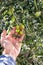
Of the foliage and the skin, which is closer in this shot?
the skin

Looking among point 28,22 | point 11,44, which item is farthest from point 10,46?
point 28,22

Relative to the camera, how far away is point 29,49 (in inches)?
97.1

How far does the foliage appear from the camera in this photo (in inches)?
97.0

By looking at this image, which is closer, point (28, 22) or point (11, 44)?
point (11, 44)

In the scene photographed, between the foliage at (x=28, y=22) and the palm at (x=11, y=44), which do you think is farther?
the foliage at (x=28, y=22)

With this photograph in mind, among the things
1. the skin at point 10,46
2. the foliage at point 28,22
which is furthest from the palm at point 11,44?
the foliage at point 28,22

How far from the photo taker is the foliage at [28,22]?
2465 millimetres

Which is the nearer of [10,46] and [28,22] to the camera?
[10,46]

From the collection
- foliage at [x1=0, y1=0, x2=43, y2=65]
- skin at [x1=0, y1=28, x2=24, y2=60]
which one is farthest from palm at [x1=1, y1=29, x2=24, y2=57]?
foliage at [x1=0, y1=0, x2=43, y2=65]

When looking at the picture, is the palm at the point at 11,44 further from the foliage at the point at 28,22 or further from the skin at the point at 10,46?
the foliage at the point at 28,22

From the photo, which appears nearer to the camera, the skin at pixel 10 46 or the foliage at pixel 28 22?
the skin at pixel 10 46

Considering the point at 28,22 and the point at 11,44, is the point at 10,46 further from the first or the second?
the point at 28,22

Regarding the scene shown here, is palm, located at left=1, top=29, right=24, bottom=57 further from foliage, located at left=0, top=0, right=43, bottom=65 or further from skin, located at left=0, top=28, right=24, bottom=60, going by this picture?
A: foliage, located at left=0, top=0, right=43, bottom=65

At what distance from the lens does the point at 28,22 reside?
264 cm
